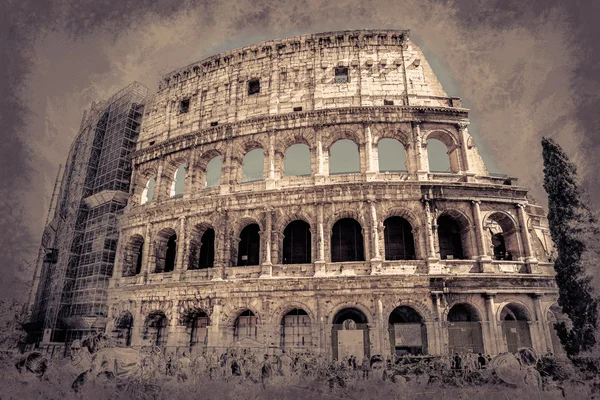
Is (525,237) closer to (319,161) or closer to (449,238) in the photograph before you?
(449,238)

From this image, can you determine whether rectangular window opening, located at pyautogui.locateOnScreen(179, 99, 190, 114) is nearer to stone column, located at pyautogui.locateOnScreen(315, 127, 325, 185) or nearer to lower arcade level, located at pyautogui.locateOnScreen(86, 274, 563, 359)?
stone column, located at pyautogui.locateOnScreen(315, 127, 325, 185)

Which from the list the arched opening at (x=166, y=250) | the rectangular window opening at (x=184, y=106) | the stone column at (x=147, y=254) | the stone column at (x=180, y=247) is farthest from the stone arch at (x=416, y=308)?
the rectangular window opening at (x=184, y=106)

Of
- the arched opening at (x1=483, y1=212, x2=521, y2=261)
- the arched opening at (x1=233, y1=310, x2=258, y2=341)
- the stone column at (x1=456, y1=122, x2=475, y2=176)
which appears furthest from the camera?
the stone column at (x1=456, y1=122, x2=475, y2=176)

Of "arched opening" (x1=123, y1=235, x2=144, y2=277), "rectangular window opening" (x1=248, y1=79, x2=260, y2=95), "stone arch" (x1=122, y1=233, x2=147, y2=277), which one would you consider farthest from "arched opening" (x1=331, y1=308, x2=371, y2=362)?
"rectangular window opening" (x1=248, y1=79, x2=260, y2=95)

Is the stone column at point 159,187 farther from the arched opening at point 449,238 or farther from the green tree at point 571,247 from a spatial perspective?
the green tree at point 571,247

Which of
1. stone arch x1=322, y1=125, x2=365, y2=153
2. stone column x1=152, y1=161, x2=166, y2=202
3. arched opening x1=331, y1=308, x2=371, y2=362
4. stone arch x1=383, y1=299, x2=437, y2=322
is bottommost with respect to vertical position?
arched opening x1=331, y1=308, x2=371, y2=362

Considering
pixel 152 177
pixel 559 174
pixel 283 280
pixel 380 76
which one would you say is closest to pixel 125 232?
pixel 152 177
